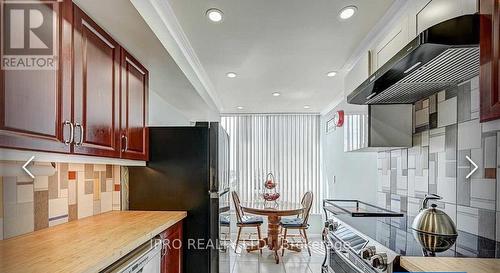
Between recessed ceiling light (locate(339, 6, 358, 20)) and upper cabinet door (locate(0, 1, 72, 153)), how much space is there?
1.66m

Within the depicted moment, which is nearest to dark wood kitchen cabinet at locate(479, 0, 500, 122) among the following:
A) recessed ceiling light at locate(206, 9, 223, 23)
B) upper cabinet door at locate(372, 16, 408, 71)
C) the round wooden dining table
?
upper cabinet door at locate(372, 16, 408, 71)

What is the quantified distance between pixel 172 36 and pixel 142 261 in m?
1.58

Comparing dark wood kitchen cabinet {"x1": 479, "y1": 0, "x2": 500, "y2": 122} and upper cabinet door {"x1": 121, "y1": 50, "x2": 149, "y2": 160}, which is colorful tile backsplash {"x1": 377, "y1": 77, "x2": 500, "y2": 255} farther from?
upper cabinet door {"x1": 121, "y1": 50, "x2": 149, "y2": 160}

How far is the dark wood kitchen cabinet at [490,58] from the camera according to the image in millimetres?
1104

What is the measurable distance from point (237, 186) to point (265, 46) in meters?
3.75

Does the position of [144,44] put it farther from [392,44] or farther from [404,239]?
[404,239]

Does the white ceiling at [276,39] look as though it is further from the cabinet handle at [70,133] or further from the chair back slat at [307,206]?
the chair back slat at [307,206]

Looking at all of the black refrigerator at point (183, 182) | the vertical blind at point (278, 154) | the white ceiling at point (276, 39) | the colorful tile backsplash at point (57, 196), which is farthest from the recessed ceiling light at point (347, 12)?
the vertical blind at point (278, 154)

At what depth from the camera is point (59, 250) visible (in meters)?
1.31

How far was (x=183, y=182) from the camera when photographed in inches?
101

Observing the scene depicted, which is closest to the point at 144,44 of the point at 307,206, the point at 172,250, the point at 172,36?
the point at 172,36

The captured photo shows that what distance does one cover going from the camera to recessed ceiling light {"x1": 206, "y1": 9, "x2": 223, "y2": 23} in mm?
2080

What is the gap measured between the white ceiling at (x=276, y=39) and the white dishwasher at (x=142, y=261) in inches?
61.1

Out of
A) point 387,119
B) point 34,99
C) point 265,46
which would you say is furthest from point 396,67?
point 34,99
